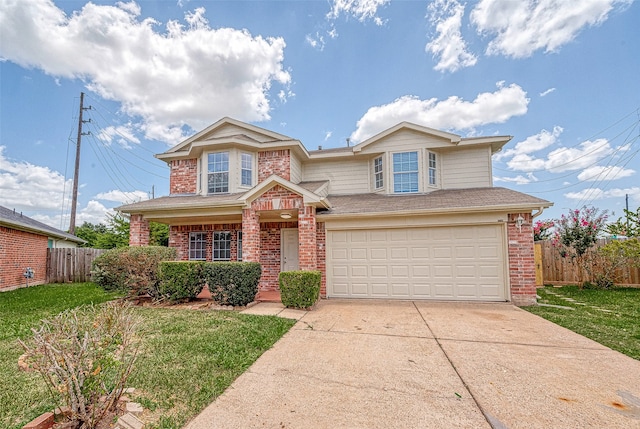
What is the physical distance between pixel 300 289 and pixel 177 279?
134 inches

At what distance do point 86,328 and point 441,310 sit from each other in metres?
7.00

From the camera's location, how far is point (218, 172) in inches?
436

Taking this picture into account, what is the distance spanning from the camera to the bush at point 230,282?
736cm

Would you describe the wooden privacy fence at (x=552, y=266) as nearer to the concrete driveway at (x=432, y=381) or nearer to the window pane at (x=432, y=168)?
the window pane at (x=432, y=168)

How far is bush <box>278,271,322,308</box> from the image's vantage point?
284 inches

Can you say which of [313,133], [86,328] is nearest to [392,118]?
[313,133]

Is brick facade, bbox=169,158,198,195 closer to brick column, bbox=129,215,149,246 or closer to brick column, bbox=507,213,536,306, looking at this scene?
brick column, bbox=129,215,149,246

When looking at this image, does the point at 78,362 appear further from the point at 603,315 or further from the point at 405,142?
the point at 405,142

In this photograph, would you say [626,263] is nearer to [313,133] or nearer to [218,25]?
[313,133]

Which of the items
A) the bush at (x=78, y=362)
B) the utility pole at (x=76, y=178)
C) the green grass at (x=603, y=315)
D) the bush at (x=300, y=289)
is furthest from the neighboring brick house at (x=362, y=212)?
the utility pole at (x=76, y=178)

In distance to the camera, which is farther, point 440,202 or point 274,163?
point 274,163

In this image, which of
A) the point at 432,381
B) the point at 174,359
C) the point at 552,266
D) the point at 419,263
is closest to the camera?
the point at 432,381

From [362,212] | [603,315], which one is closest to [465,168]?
[362,212]

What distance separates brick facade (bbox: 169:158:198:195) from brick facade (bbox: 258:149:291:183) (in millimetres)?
2744
